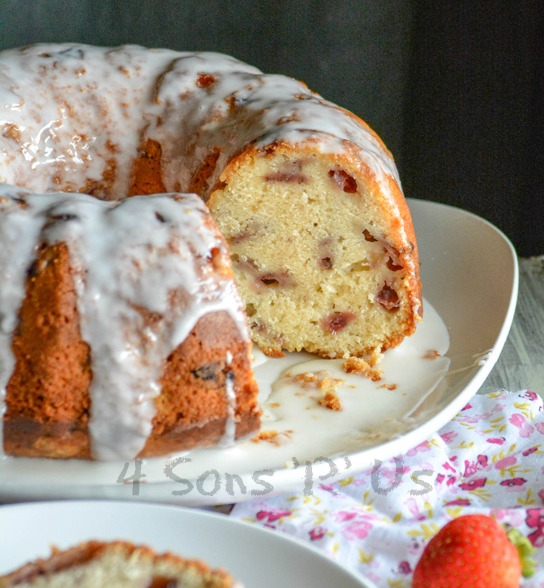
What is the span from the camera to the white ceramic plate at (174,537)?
58.1 inches

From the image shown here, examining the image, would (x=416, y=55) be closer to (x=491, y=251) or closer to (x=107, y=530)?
(x=491, y=251)

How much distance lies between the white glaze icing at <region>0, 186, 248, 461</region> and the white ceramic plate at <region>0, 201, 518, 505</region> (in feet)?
0.39

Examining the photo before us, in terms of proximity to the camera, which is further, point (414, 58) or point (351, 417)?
point (414, 58)

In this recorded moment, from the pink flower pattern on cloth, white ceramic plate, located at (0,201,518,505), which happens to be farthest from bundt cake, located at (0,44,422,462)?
the pink flower pattern on cloth

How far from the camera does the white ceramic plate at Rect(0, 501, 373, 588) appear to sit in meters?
1.48

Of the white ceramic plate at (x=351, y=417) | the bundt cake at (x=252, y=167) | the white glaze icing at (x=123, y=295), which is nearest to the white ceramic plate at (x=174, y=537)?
the white ceramic plate at (x=351, y=417)

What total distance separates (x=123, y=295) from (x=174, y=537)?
48 centimetres

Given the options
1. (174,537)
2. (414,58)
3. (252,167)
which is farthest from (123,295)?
(414,58)

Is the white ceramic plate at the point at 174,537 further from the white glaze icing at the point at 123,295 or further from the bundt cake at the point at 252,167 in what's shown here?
the bundt cake at the point at 252,167

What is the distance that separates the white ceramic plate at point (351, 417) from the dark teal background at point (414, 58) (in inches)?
26.2

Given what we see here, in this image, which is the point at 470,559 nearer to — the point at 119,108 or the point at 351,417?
the point at 351,417

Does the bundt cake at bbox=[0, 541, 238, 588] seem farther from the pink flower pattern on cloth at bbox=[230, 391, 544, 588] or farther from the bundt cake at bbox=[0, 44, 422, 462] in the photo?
the bundt cake at bbox=[0, 44, 422, 462]

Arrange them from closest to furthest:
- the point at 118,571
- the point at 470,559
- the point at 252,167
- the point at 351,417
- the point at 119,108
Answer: the point at 118,571 → the point at 470,559 → the point at 351,417 → the point at 252,167 → the point at 119,108

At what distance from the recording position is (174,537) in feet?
5.10
